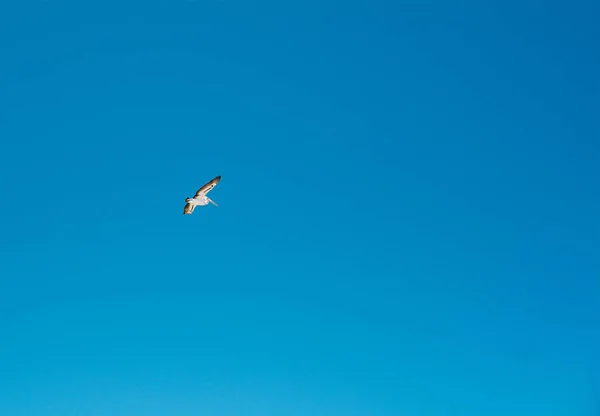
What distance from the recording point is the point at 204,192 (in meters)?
97.4

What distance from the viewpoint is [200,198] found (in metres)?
97.8

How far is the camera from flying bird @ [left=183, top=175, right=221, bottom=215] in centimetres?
9688

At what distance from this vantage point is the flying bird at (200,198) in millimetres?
96875
